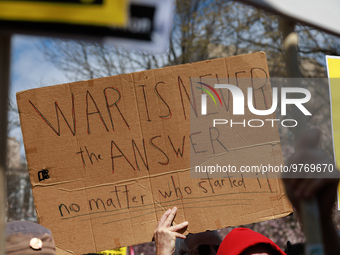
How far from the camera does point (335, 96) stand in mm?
1682

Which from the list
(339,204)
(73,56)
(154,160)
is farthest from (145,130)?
(73,56)

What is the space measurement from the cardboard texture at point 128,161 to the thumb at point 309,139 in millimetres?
317

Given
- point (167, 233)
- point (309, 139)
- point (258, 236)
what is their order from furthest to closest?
1. point (258, 236)
2. point (167, 233)
3. point (309, 139)

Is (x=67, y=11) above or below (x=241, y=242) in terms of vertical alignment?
above

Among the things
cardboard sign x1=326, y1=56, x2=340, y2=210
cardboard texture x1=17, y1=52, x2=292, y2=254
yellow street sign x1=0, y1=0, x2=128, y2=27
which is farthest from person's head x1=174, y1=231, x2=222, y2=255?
yellow street sign x1=0, y1=0, x2=128, y2=27

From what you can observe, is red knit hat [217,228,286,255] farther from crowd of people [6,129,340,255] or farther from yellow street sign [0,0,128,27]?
yellow street sign [0,0,128,27]

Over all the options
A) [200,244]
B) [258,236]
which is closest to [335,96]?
[258,236]

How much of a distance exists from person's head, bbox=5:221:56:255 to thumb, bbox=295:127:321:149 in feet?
3.47

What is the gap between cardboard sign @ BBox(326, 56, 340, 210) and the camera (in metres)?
1.66

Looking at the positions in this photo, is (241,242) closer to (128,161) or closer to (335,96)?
(128,161)

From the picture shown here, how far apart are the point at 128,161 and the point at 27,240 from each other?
544 millimetres

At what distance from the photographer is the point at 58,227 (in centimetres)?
141

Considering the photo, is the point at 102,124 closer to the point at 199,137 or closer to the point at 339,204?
the point at 199,137

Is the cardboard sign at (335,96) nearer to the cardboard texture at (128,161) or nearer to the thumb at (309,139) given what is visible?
the cardboard texture at (128,161)
